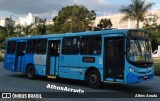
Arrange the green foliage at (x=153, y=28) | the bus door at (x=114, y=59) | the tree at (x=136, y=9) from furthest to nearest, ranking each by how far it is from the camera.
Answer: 1. the green foliage at (x=153, y=28)
2. the tree at (x=136, y=9)
3. the bus door at (x=114, y=59)

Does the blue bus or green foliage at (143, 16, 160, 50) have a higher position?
green foliage at (143, 16, 160, 50)

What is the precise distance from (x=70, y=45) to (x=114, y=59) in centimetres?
305

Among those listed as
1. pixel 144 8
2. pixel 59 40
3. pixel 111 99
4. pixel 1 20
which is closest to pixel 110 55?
pixel 111 99

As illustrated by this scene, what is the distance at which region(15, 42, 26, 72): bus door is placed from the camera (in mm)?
19688

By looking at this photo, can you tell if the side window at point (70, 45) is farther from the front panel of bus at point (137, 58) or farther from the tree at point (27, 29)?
the tree at point (27, 29)

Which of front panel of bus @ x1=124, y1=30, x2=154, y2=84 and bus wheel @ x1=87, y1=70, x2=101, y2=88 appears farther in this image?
bus wheel @ x1=87, y1=70, x2=101, y2=88

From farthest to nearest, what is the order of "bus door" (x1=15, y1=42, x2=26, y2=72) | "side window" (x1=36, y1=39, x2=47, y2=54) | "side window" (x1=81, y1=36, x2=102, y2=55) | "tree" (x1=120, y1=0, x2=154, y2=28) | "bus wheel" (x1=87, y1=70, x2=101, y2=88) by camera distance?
"tree" (x1=120, y1=0, x2=154, y2=28) < "bus door" (x1=15, y1=42, x2=26, y2=72) < "side window" (x1=36, y1=39, x2=47, y2=54) < "side window" (x1=81, y1=36, x2=102, y2=55) < "bus wheel" (x1=87, y1=70, x2=101, y2=88)

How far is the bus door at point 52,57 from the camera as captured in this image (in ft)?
54.7

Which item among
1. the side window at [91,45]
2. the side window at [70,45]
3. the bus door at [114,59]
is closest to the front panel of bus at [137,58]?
the bus door at [114,59]

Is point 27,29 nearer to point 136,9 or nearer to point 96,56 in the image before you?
point 136,9

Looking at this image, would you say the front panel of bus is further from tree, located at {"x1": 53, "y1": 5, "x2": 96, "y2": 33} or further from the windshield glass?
tree, located at {"x1": 53, "y1": 5, "x2": 96, "y2": 33}

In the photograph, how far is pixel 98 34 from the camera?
14.4m

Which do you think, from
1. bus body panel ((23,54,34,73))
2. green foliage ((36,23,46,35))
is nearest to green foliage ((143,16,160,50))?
green foliage ((36,23,46,35))

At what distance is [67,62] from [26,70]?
4.31 m
